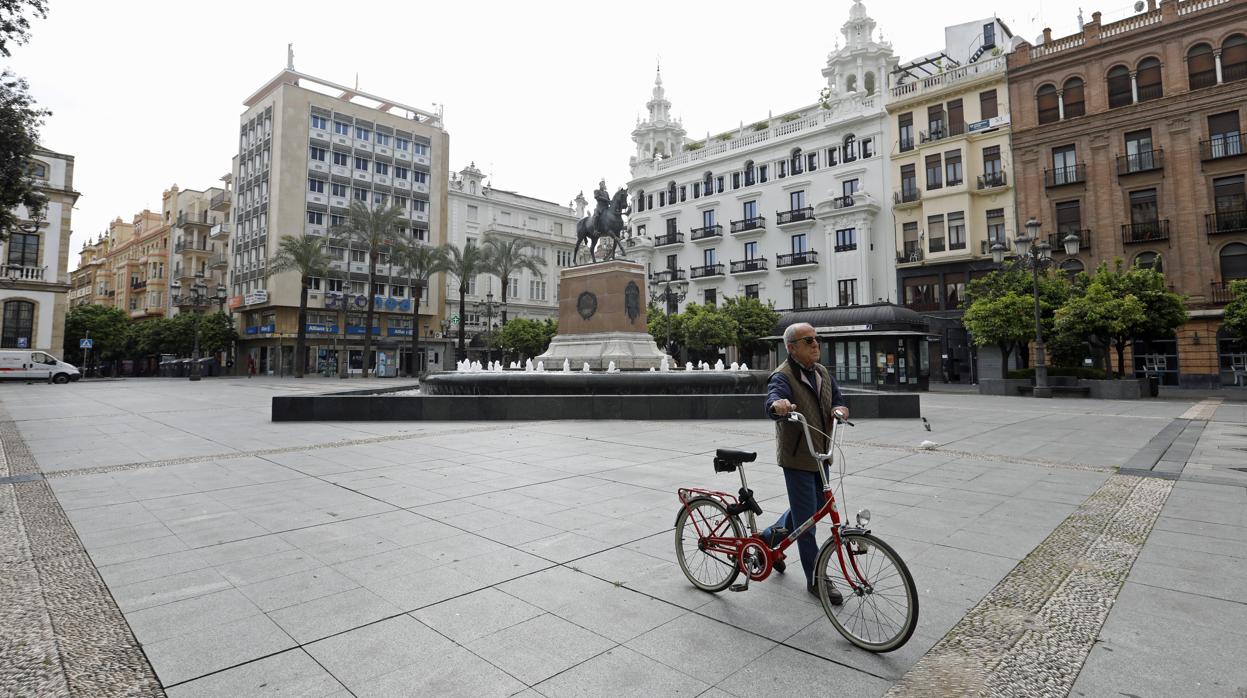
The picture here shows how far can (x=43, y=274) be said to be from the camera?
4181 centimetres

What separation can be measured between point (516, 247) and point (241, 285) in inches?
1158

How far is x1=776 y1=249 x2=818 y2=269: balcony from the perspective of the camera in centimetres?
4412

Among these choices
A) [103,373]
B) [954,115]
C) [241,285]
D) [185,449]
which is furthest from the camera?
[103,373]

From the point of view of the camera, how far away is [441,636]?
10.9 feet

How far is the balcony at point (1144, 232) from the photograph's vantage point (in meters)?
31.4

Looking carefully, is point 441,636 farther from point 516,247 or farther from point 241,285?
point 241,285

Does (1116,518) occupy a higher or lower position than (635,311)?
lower

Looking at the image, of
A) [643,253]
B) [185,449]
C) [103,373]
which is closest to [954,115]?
[643,253]

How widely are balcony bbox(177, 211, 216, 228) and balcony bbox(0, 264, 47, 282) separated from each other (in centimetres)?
2623

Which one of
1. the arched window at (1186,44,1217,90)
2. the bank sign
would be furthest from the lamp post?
the bank sign

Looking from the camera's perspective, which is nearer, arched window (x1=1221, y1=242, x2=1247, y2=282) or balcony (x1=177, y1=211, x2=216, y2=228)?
arched window (x1=1221, y1=242, x2=1247, y2=282)

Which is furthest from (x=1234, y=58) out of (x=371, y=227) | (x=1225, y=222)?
(x=371, y=227)

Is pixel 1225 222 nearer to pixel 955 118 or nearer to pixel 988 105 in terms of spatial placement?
pixel 988 105

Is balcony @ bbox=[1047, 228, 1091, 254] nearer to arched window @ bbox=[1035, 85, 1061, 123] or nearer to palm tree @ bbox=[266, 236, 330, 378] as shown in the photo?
arched window @ bbox=[1035, 85, 1061, 123]
